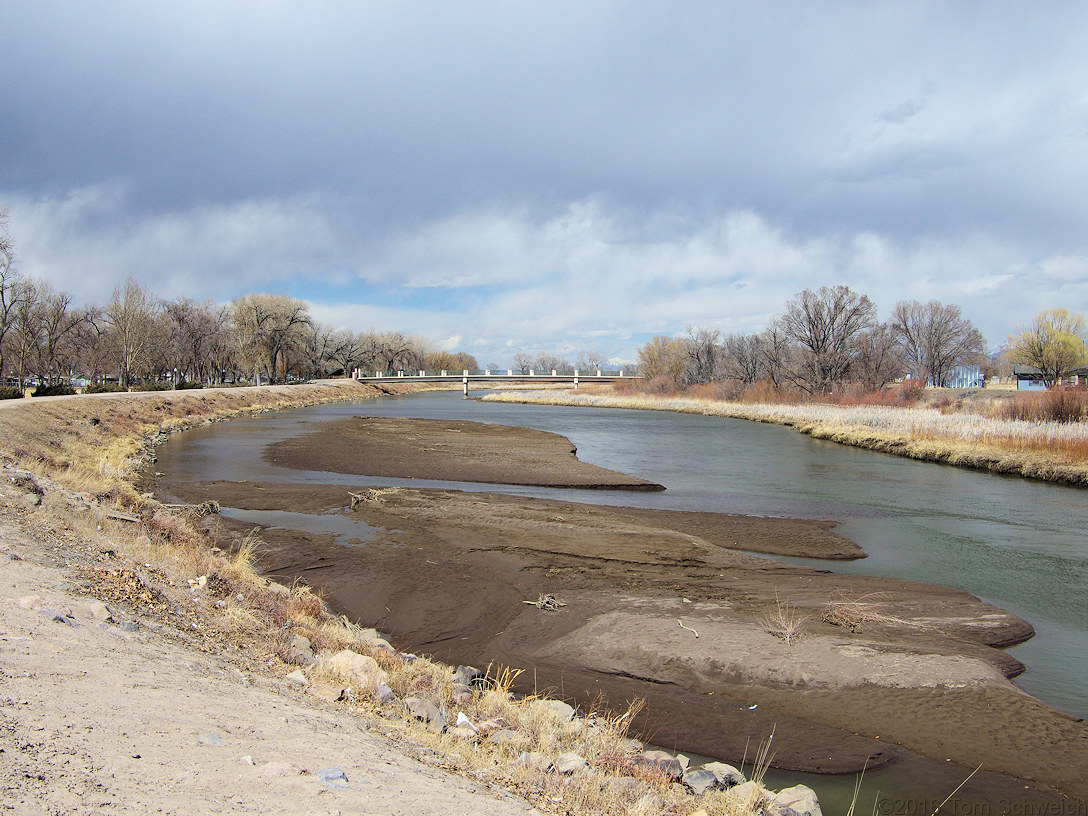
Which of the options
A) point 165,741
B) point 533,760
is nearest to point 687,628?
point 533,760

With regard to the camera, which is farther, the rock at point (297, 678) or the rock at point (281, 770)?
the rock at point (297, 678)

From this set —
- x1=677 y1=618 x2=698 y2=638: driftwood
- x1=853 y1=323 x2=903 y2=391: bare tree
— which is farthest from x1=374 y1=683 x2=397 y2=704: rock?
x1=853 y1=323 x2=903 y2=391: bare tree

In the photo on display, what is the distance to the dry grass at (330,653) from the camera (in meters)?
5.72

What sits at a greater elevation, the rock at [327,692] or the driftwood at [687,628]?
the rock at [327,692]

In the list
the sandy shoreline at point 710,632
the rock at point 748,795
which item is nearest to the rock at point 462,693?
the sandy shoreline at point 710,632

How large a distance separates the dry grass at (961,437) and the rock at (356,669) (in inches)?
1200

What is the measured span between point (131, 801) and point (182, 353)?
94002 millimetres

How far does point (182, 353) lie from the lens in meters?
85.8

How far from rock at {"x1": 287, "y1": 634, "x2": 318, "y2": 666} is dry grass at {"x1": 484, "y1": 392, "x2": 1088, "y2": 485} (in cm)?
3093

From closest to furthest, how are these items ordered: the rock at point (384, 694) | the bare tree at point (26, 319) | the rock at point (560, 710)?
1. the rock at point (384, 694)
2. the rock at point (560, 710)
3. the bare tree at point (26, 319)

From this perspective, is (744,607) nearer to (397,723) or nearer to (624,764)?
(624,764)

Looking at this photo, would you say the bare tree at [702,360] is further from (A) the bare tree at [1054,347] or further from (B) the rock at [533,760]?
(B) the rock at [533,760]

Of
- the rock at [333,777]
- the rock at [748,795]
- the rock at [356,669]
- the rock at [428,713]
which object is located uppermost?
the rock at [333,777]

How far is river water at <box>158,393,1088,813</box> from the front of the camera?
978cm
